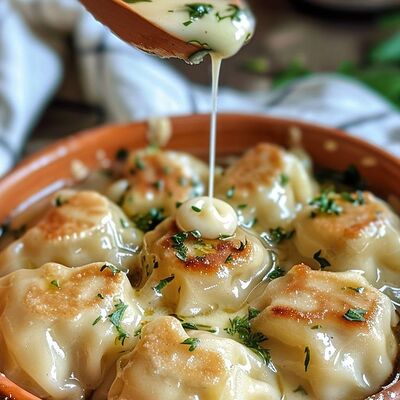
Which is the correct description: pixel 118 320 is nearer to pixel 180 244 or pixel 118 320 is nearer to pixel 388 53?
pixel 180 244

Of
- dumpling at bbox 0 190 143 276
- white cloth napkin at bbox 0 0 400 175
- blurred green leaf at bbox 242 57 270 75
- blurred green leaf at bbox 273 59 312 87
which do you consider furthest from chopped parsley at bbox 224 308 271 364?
blurred green leaf at bbox 242 57 270 75

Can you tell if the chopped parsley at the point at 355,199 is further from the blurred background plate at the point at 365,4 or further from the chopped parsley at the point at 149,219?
the blurred background plate at the point at 365,4

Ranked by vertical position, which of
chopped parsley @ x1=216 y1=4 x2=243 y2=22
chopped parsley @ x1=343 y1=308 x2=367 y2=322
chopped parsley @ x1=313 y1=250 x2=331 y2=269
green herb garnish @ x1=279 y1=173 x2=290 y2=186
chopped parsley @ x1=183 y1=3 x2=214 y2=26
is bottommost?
chopped parsley @ x1=313 y1=250 x2=331 y2=269

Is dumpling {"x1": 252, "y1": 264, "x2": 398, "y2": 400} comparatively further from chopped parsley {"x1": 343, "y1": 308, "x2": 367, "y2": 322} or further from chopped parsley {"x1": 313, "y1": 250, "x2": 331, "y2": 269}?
chopped parsley {"x1": 313, "y1": 250, "x2": 331, "y2": 269}

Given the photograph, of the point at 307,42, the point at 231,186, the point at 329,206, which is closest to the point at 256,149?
the point at 231,186

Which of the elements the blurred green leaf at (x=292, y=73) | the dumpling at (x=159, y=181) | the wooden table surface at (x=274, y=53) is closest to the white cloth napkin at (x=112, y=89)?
the wooden table surface at (x=274, y=53)
